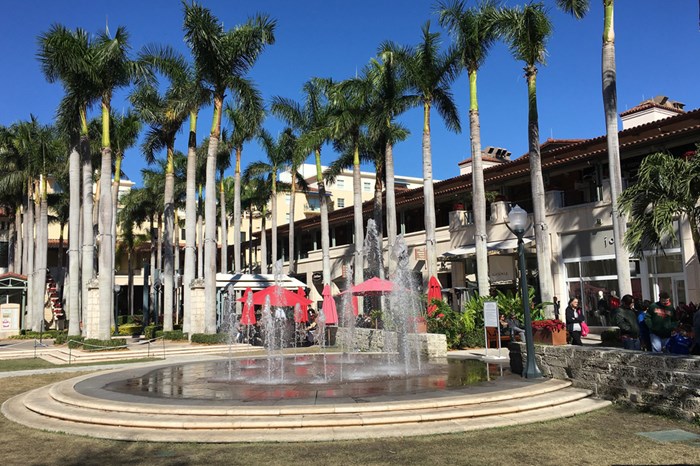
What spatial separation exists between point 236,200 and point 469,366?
89.3 ft

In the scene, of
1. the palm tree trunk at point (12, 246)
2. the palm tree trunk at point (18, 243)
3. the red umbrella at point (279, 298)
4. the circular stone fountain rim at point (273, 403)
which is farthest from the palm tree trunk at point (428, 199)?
the palm tree trunk at point (12, 246)

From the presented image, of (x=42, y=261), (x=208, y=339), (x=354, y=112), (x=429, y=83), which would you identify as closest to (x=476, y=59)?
(x=429, y=83)

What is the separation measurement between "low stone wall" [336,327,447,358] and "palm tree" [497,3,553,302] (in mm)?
6470

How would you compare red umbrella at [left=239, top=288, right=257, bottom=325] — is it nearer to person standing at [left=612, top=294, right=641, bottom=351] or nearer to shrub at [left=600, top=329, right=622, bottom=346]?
shrub at [left=600, top=329, right=622, bottom=346]

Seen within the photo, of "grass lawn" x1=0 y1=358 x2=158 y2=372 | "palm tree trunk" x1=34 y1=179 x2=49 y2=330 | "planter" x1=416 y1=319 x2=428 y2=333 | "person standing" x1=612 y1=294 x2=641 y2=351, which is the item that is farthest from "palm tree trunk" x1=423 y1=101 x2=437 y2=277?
"palm tree trunk" x1=34 y1=179 x2=49 y2=330

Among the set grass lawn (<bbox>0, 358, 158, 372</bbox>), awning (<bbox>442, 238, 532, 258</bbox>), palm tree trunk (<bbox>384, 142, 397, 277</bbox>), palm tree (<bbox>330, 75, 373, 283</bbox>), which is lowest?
grass lawn (<bbox>0, 358, 158, 372</bbox>)

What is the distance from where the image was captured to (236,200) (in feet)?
129

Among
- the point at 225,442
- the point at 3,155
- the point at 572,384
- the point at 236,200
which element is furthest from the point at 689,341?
the point at 3,155

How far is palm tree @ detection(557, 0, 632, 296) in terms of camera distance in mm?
19156

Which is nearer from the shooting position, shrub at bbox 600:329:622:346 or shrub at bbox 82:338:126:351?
shrub at bbox 600:329:622:346

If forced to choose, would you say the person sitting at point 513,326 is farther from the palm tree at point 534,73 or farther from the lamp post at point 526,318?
the lamp post at point 526,318

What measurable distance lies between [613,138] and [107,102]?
20.9 metres

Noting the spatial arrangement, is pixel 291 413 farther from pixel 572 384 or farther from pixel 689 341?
pixel 689 341

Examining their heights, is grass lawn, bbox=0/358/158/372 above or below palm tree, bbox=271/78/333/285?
below
